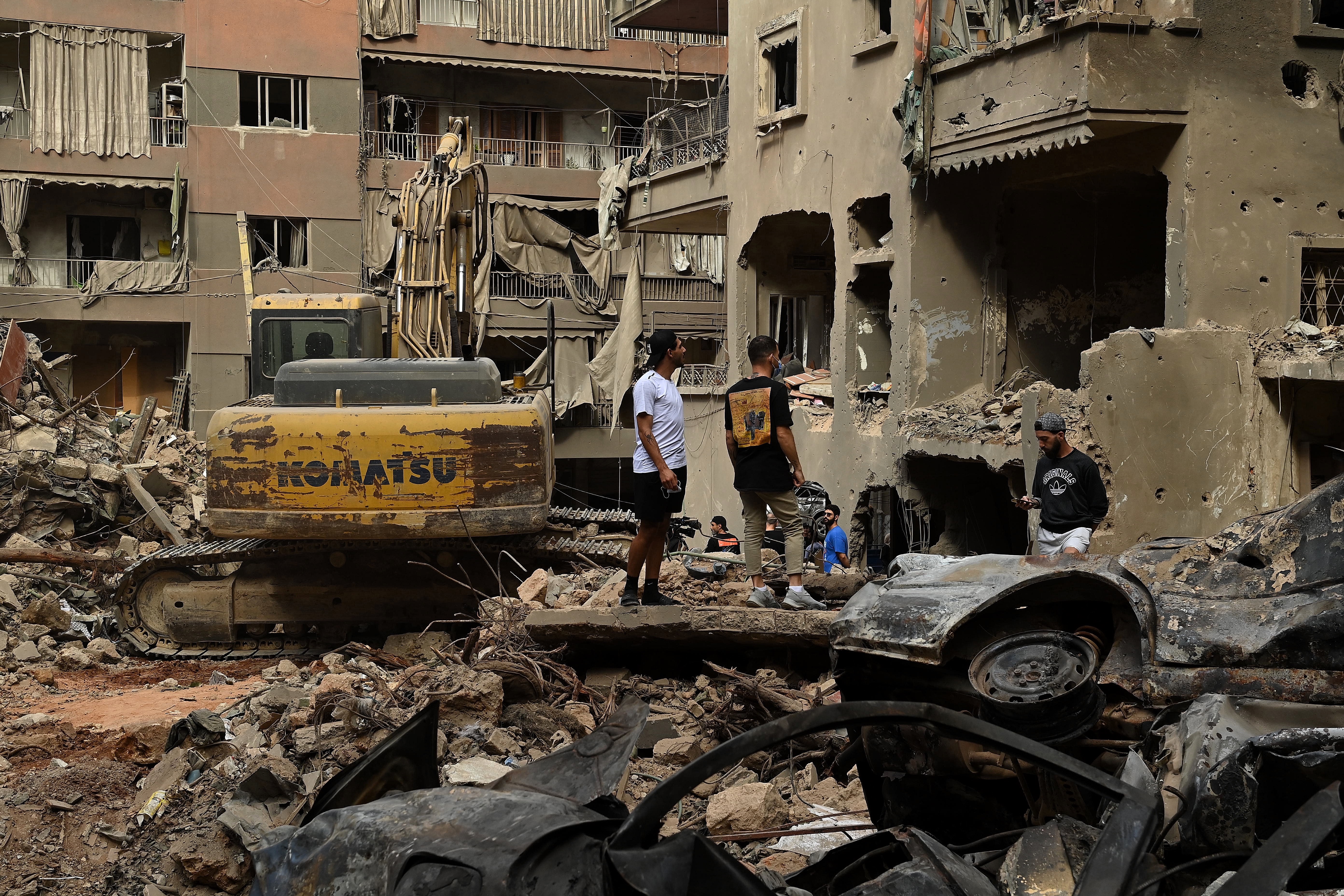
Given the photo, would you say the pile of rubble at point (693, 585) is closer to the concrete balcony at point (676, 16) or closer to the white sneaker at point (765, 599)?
the white sneaker at point (765, 599)

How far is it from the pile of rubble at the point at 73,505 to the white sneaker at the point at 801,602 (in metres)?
7.10

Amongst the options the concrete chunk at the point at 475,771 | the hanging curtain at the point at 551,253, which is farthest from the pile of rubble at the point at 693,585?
the hanging curtain at the point at 551,253

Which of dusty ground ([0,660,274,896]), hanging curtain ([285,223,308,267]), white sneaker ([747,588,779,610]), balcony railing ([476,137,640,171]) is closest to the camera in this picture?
dusty ground ([0,660,274,896])

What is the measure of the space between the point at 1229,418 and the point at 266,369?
9.91 m

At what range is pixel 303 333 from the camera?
14.0 m

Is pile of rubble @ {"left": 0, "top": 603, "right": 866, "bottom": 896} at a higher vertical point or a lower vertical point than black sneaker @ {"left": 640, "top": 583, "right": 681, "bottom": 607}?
lower

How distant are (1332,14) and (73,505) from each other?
17037 millimetres

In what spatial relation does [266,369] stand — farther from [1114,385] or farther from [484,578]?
[1114,385]

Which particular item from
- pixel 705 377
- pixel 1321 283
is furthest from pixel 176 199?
pixel 1321 283

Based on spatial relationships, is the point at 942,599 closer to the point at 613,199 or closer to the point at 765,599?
the point at 765,599

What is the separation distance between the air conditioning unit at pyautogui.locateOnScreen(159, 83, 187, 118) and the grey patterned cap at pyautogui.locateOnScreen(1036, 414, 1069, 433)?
24.4m

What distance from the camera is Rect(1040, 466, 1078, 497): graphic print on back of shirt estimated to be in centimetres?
805

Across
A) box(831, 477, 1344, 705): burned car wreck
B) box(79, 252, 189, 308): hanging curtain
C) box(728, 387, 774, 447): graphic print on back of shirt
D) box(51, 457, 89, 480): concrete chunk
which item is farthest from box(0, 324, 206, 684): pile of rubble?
box(831, 477, 1344, 705): burned car wreck

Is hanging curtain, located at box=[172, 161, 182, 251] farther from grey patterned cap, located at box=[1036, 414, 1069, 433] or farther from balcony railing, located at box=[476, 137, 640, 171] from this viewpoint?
grey patterned cap, located at box=[1036, 414, 1069, 433]
